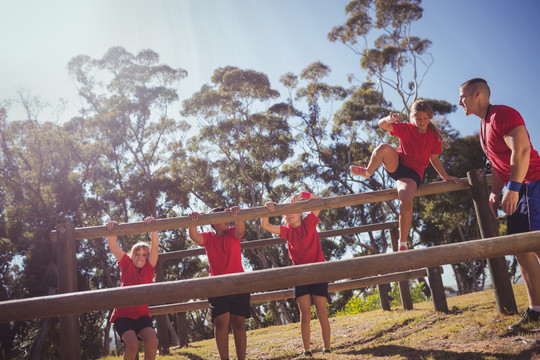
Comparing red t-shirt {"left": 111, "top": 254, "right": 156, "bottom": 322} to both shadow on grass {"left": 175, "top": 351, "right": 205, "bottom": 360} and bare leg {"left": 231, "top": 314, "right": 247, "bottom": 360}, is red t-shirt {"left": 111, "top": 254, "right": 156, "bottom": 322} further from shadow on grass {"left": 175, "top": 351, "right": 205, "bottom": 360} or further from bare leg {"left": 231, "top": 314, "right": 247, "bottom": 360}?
shadow on grass {"left": 175, "top": 351, "right": 205, "bottom": 360}

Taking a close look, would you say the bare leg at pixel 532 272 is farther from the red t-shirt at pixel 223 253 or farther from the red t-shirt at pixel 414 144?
the red t-shirt at pixel 223 253

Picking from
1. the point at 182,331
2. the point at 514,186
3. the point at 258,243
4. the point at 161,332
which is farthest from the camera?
the point at 182,331

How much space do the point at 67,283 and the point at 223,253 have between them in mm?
1565

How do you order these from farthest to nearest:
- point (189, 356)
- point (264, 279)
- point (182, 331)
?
→ 1. point (182, 331)
2. point (189, 356)
3. point (264, 279)

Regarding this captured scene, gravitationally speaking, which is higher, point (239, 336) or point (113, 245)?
point (113, 245)

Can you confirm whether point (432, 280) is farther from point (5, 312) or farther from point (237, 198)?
point (237, 198)

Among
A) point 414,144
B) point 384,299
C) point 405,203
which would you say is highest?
point 414,144

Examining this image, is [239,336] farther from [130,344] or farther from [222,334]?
[130,344]

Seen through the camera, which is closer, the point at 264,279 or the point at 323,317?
the point at 264,279

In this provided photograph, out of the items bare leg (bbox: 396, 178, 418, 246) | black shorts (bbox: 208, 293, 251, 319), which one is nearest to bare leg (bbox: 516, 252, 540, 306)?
bare leg (bbox: 396, 178, 418, 246)

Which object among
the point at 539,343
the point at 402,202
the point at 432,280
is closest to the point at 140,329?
the point at 402,202

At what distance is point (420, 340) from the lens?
3926 mm

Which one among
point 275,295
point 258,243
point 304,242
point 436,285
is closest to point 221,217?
point 304,242

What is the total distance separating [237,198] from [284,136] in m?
4.77
